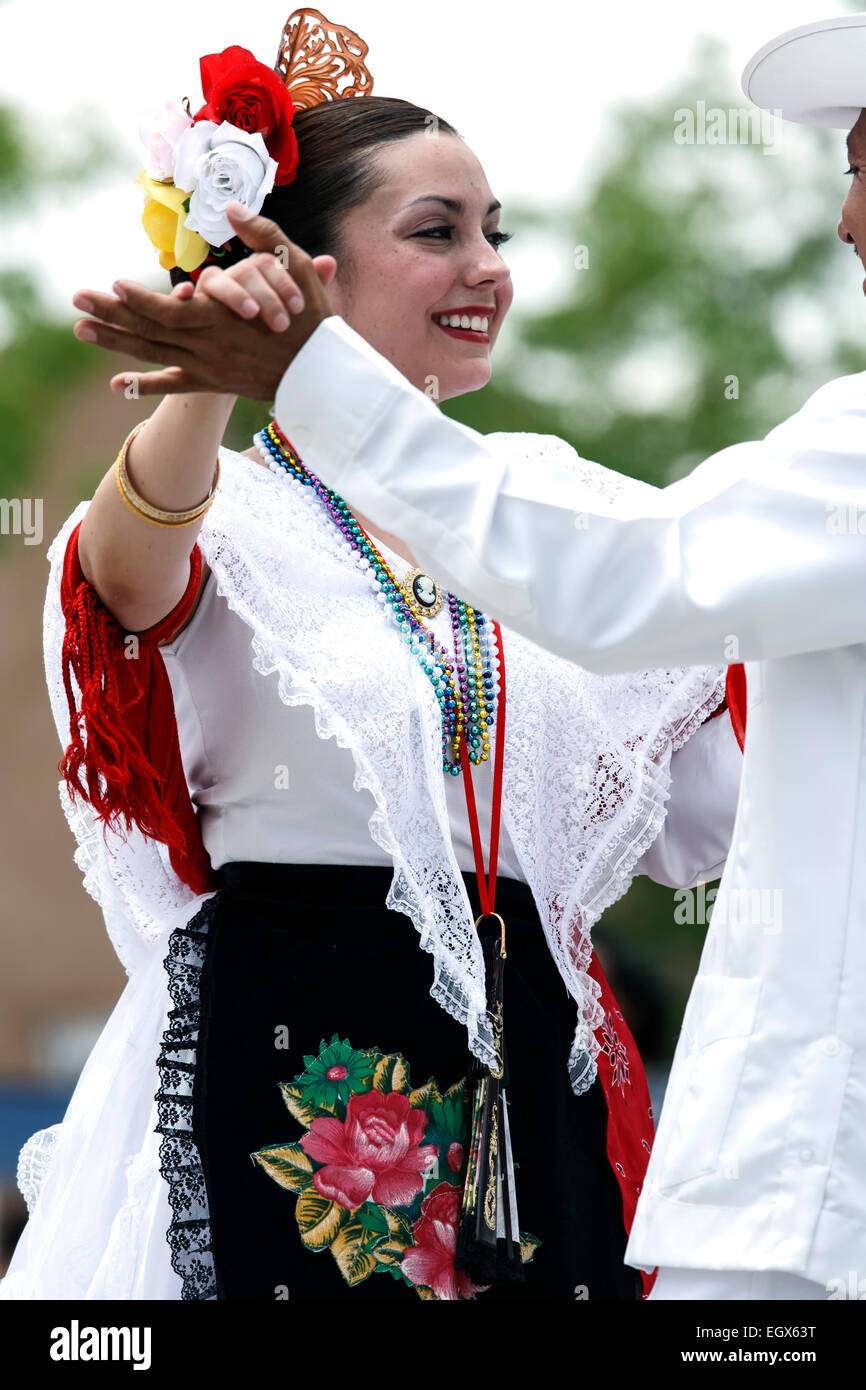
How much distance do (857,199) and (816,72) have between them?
162mm

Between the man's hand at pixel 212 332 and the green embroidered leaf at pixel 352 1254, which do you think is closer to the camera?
the man's hand at pixel 212 332

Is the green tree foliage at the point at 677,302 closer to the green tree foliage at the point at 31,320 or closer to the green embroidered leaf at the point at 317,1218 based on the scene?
the green tree foliage at the point at 31,320

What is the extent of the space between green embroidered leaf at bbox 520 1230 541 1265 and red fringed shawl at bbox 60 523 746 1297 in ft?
0.52

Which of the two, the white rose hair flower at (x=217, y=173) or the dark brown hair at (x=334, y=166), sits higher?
the dark brown hair at (x=334, y=166)

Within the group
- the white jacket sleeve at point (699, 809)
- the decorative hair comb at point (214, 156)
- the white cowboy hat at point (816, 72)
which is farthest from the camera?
the white jacket sleeve at point (699, 809)

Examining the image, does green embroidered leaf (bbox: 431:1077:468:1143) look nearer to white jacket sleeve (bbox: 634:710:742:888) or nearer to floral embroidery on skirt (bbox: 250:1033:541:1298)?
floral embroidery on skirt (bbox: 250:1033:541:1298)

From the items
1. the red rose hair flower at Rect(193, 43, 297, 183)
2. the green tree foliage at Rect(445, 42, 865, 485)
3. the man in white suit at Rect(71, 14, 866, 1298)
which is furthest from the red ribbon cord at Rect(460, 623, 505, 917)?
the green tree foliage at Rect(445, 42, 865, 485)

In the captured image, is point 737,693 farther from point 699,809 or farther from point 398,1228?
point 398,1228

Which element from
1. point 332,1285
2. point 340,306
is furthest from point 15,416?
point 332,1285

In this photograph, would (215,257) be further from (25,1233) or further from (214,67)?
(25,1233)

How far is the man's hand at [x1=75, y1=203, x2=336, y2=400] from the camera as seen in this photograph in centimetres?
173

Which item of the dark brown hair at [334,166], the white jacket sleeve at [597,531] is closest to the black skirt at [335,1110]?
the white jacket sleeve at [597,531]

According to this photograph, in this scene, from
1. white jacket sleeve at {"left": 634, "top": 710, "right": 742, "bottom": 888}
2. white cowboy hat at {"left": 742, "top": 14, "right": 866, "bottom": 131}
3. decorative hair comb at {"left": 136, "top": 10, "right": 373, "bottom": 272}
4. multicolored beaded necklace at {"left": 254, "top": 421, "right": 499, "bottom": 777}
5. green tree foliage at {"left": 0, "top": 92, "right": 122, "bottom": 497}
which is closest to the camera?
white cowboy hat at {"left": 742, "top": 14, "right": 866, "bottom": 131}

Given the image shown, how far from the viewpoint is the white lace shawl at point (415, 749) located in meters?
2.22
